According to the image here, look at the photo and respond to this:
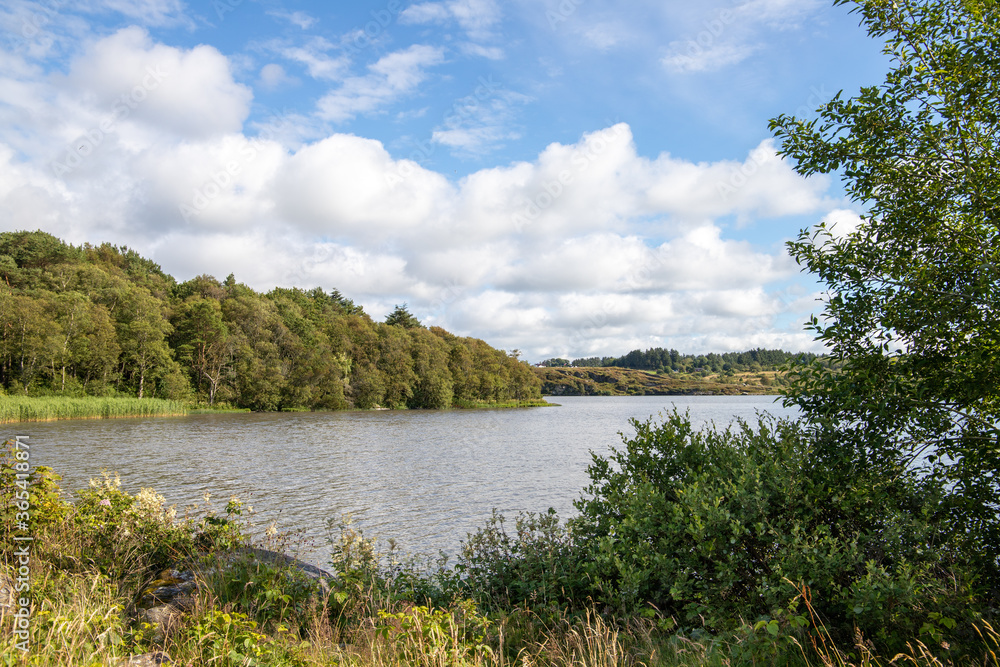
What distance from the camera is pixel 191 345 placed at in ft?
235

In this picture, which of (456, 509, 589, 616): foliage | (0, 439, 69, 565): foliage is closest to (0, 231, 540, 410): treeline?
(0, 439, 69, 565): foliage

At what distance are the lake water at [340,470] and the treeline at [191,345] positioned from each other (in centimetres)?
2024

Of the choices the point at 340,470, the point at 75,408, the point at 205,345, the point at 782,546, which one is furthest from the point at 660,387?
the point at 782,546

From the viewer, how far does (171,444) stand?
1298 inches

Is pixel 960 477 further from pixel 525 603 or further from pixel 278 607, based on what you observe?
pixel 278 607

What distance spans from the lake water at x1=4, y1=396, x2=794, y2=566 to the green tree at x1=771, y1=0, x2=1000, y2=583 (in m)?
1.29

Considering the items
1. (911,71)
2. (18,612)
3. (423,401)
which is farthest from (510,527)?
(423,401)

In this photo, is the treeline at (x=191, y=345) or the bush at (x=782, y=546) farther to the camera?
the treeline at (x=191, y=345)

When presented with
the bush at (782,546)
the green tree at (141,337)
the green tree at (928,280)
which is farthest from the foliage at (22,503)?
the green tree at (141,337)

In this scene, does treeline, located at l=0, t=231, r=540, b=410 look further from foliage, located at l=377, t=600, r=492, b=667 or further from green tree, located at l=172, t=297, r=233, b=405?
foliage, located at l=377, t=600, r=492, b=667

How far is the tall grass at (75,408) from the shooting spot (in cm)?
4249

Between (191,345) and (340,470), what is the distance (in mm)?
56059

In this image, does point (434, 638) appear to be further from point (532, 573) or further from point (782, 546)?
point (782, 546)

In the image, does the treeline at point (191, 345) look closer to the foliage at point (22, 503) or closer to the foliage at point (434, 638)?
the foliage at point (22, 503)
